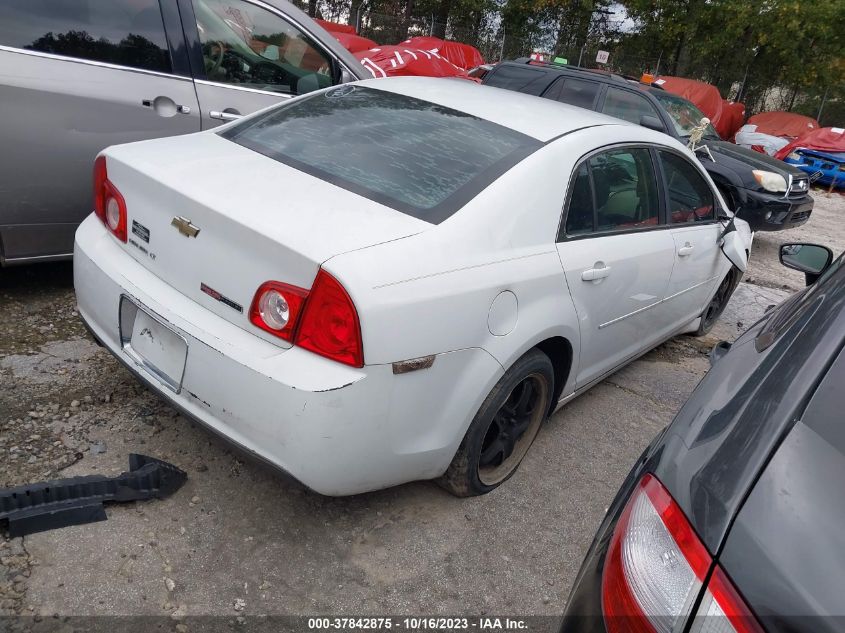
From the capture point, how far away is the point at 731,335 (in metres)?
5.45

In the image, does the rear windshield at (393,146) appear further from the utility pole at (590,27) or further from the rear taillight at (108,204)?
the utility pole at (590,27)

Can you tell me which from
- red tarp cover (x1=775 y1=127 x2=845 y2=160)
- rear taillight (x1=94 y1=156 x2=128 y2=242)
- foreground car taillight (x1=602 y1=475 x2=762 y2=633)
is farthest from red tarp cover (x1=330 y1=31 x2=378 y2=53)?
foreground car taillight (x1=602 y1=475 x2=762 y2=633)

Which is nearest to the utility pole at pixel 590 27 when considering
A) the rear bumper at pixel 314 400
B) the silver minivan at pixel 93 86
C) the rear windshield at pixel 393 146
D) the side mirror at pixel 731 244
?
the side mirror at pixel 731 244

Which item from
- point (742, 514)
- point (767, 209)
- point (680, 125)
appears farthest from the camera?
point (680, 125)

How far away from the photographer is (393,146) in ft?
9.38

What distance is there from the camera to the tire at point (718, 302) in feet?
16.5

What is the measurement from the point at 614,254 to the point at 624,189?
0.43 m

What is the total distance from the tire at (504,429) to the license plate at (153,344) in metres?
1.07

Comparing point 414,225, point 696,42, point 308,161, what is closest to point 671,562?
point 414,225

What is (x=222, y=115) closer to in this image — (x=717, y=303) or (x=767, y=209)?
(x=717, y=303)

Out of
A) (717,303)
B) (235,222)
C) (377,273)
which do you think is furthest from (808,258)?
(235,222)

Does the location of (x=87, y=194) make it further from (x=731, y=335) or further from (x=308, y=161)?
(x=731, y=335)

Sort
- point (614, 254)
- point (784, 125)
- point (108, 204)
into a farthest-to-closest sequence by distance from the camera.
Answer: point (784, 125), point (614, 254), point (108, 204)

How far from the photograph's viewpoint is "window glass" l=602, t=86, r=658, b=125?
24.5ft
